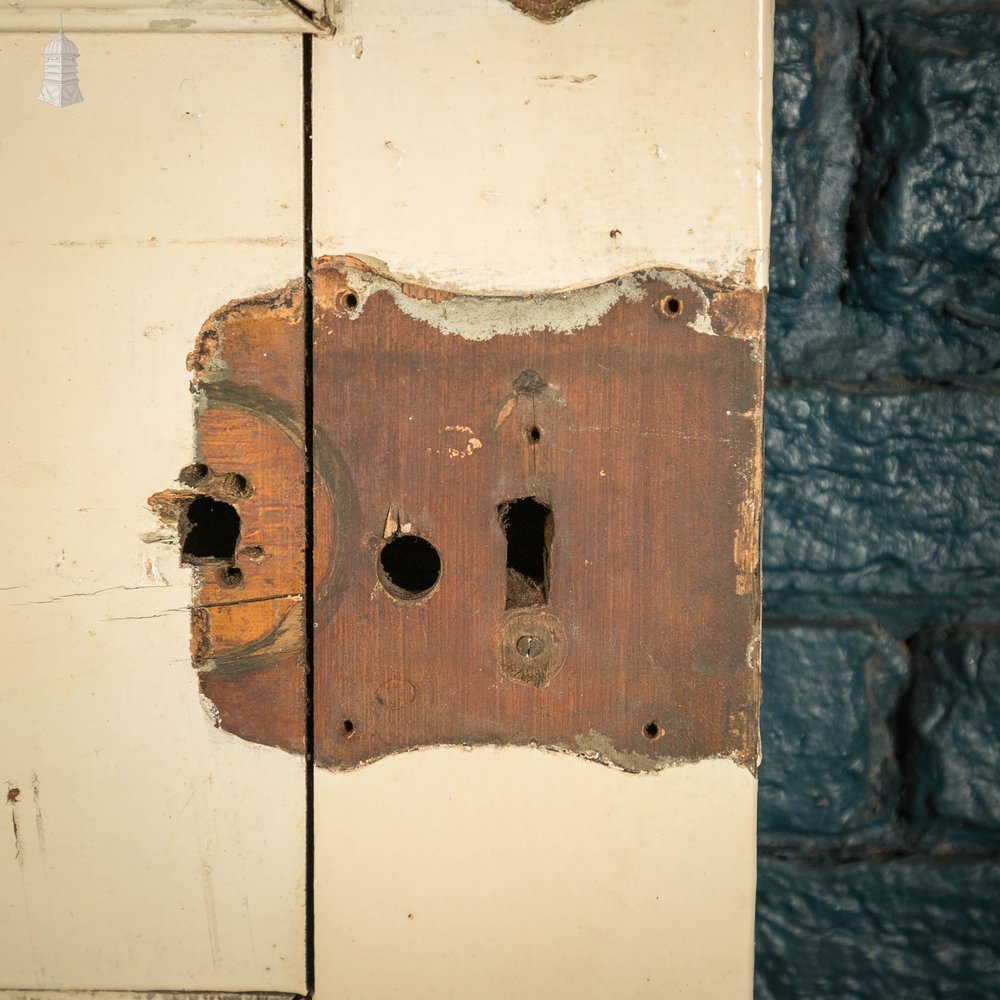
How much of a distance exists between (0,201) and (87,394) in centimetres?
13

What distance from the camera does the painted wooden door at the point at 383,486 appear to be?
54 cm

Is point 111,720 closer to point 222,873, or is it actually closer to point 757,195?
point 222,873

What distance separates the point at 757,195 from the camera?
21.2 inches

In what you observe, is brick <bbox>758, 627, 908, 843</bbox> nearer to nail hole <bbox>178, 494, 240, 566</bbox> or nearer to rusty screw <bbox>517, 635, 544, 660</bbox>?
rusty screw <bbox>517, 635, 544, 660</bbox>

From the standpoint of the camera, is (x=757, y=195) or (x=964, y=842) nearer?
(x=757, y=195)

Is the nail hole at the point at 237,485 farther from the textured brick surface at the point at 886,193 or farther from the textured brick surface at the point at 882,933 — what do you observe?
the textured brick surface at the point at 882,933

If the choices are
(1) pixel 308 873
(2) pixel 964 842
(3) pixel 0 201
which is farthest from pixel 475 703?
(2) pixel 964 842

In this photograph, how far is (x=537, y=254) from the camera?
0.54 meters

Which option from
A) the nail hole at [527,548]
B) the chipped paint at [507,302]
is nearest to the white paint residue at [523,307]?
the chipped paint at [507,302]

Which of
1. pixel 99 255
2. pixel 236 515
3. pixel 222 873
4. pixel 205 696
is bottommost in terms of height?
pixel 222 873

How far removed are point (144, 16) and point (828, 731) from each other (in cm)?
78

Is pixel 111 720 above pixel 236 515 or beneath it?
beneath

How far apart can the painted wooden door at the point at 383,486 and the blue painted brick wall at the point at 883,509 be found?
307 millimetres

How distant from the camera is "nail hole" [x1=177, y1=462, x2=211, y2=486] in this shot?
56 cm
